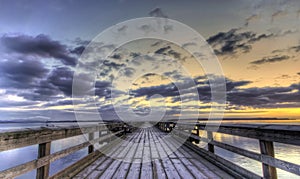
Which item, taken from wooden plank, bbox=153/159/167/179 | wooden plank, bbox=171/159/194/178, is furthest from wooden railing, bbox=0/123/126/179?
wooden plank, bbox=171/159/194/178

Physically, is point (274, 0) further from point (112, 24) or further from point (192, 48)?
point (112, 24)

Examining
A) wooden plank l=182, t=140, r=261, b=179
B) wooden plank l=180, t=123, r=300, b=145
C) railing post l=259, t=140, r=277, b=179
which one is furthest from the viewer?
wooden plank l=182, t=140, r=261, b=179

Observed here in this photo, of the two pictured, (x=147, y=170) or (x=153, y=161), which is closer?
(x=147, y=170)

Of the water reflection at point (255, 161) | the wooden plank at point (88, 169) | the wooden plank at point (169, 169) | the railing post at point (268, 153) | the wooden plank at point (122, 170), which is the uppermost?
the railing post at point (268, 153)

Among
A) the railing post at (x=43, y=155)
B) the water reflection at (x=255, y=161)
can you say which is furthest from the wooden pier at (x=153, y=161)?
the water reflection at (x=255, y=161)

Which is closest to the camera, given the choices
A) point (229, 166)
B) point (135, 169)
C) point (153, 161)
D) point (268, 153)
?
point (268, 153)

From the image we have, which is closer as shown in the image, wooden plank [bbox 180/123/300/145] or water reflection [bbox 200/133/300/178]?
wooden plank [bbox 180/123/300/145]

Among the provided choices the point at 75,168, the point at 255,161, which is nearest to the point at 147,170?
the point at 75,168

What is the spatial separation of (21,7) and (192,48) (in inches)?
447

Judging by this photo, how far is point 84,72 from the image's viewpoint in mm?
15742

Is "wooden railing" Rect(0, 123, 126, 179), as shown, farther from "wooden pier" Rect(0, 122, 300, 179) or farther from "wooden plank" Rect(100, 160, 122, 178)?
"wooden plank" Rect(100, 160, 122, 178)

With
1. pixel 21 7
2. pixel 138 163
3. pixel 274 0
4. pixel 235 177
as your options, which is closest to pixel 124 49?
pixel 21 7

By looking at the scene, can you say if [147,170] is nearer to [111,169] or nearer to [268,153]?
[111,169]

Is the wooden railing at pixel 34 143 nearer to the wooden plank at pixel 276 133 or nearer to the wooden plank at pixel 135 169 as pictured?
the wooden plank at pixel 135 169
